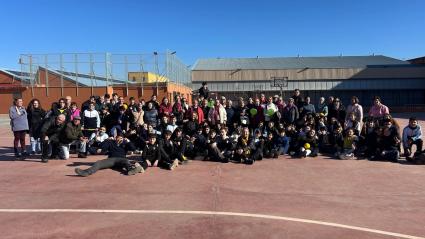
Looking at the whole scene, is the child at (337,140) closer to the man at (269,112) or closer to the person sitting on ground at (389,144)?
the person sitting on ground at (389,144)

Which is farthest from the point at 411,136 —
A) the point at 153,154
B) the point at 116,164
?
the point at 116,164

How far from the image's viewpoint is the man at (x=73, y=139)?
11.2 metres

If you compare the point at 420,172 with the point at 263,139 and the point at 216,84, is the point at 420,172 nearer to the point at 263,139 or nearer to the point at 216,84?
the point at 263,139

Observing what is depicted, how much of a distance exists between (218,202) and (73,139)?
6184 millimetres

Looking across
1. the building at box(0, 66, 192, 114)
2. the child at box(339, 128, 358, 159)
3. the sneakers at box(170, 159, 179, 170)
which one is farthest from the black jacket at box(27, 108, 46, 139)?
the building at box(0, 66, 192, 114)

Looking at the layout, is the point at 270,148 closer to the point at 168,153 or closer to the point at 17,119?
the point at 168,153

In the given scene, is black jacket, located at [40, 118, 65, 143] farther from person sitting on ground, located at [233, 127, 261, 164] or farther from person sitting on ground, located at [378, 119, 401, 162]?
person sitting on ground, located at [378, 119, 401, 162]

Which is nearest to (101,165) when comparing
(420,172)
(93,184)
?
(93,184)

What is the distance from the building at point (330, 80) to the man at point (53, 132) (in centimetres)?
3773

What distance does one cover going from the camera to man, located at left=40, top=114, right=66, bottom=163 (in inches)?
432

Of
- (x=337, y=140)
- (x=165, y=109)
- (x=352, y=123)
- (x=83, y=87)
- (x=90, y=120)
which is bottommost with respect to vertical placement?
(x=337, y=140)

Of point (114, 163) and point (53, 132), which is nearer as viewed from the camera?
point (114, 163)

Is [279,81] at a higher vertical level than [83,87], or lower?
higher

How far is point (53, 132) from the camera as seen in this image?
11.2 metres
